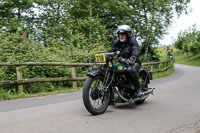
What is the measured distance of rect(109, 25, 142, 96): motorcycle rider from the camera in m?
5.36

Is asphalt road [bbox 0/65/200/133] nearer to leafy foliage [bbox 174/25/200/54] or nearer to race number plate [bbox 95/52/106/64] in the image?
race number plate [bbox 95/52/106/64]

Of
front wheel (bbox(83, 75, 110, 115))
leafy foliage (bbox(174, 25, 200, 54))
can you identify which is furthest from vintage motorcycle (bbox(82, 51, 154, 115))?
leafy foliage (bbox(174, 25, 200, 54))

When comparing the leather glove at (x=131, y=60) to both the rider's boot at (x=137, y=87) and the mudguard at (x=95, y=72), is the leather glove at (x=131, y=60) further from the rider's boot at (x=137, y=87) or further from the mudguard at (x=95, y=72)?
the mudguard at (x=95, y=72)

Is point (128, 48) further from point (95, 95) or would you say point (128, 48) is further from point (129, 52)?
point (95, 95)

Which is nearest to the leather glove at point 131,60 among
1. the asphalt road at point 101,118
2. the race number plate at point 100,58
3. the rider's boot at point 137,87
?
the rider's boot at point 137,87

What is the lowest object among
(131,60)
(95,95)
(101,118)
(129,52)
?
(101,118)

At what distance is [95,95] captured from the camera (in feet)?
15.9

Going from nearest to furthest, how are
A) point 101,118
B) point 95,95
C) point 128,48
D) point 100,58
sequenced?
point 101,118 → point 95,95 → point 100,58 → point 128,48

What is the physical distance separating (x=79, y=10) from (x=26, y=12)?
200 inches

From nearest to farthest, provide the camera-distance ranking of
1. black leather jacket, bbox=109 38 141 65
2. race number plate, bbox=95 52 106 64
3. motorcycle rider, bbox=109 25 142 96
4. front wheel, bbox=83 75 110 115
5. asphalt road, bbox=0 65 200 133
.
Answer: asphalt road, bbox=0 65 200 133
front wheel, bbox=83 75 110 115
race number plate, bbox=95 52 106 64
motorcycle rider, bbox=109 25 142 96
black leather jacket, bbox=109 38 141 65

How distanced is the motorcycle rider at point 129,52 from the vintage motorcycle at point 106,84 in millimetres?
126

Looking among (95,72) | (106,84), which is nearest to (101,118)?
(106,84)

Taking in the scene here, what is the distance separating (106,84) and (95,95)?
43 centimetres

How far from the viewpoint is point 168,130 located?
3.96 meters
